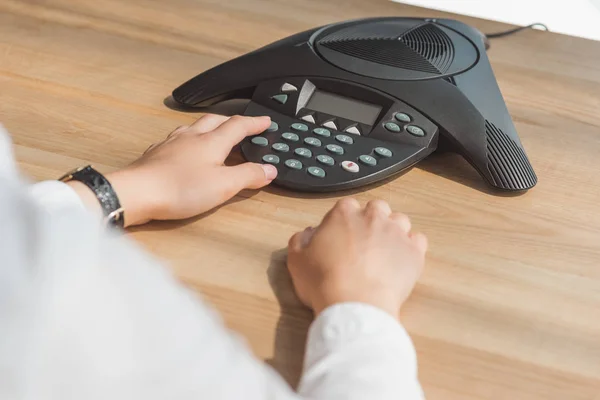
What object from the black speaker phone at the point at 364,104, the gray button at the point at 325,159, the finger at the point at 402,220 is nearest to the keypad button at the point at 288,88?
the black speaker phone at the point at 364,104

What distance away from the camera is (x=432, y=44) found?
898mm

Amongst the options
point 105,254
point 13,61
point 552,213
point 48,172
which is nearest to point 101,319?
point 105,254

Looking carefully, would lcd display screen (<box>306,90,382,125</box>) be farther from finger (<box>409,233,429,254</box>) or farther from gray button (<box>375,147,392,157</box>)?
finger (<box>409,233,429,254</box>)

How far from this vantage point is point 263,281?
2.08 ft

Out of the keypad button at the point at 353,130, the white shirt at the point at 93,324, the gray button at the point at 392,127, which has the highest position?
the white shirt at the point at 93,324

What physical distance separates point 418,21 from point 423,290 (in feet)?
1.40

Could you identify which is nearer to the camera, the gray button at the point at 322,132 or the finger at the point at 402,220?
the finger at the point at 402,220

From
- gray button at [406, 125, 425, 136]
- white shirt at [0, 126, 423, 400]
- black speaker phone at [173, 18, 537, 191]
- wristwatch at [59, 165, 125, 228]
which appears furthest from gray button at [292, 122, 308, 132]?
white shirt at [0, 126, 423, 400]

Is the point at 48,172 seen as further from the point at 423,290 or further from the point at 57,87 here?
the point at 423,290

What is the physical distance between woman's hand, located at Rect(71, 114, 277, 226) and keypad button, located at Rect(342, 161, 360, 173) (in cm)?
7

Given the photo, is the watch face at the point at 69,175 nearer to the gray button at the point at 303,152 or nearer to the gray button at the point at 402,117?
the gray button at the point at 303,152

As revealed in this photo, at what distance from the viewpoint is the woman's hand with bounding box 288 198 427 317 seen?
1.91ft

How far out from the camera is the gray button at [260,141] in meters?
0.78

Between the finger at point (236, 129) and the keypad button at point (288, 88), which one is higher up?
the keypad button at point (288, 88)
